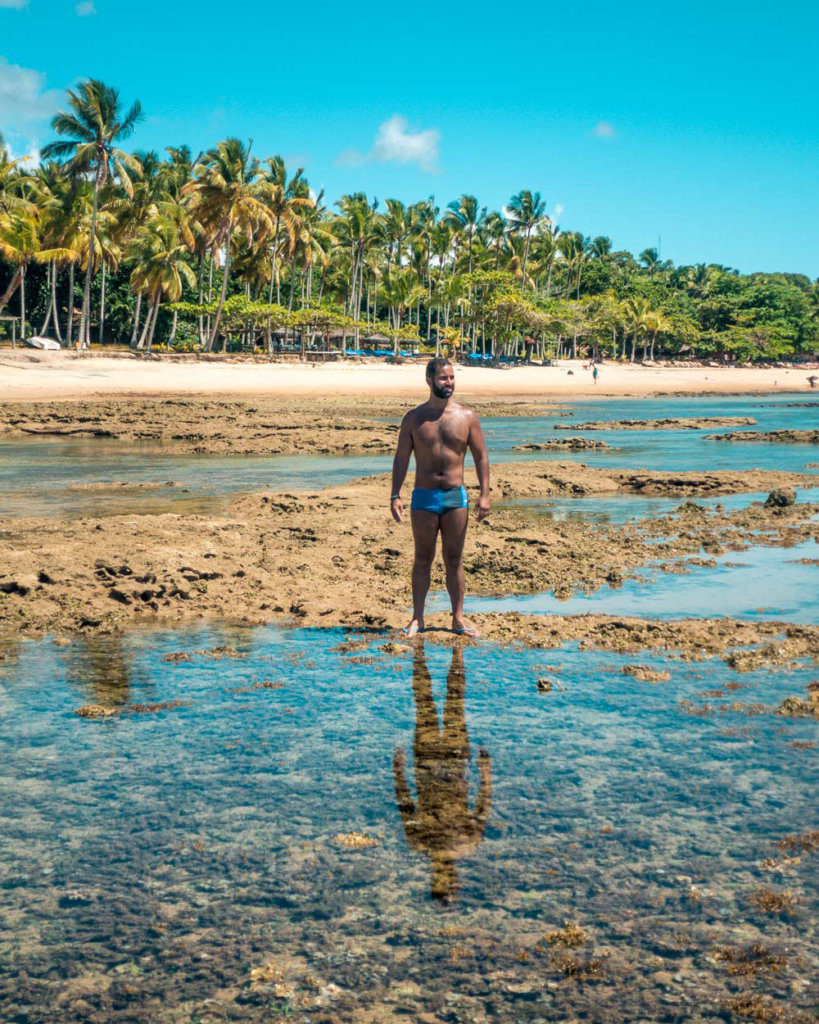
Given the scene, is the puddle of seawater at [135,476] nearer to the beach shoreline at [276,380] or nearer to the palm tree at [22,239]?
the beach shoreline at [276,380]

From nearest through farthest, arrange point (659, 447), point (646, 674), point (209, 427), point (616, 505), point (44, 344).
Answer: point (646, 674) → point (616, 505) → point (659, 447) → point (209, 427) → point (44, 344)

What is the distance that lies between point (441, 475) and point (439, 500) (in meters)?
0.16

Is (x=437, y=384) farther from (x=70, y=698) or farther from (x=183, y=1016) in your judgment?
(x=183, y=1016)

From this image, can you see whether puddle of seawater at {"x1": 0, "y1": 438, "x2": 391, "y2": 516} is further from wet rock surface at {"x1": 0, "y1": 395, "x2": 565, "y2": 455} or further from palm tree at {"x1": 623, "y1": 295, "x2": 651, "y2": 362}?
palm tree at {"x1": 623, "y1": 295, "x2": 651, "y2": 362}

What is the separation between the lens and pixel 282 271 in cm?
7162

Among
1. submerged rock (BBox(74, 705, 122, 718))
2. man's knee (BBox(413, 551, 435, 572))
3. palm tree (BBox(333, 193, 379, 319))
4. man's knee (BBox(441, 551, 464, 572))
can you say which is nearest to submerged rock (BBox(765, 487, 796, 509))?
man's knee (BBox(441, 551, 464, 572))

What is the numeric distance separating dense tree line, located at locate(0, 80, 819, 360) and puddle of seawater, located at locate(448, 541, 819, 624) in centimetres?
4172

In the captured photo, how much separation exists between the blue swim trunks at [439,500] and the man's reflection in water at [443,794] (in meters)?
1.41

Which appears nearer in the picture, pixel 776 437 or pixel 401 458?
pixel 401 458

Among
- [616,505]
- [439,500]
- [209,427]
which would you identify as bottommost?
[616,505]

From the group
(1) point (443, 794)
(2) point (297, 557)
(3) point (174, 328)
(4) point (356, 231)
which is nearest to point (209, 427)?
(2) point (297, 557)

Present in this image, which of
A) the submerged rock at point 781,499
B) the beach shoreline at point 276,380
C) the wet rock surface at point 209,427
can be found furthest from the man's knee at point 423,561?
the beach shoreline at point 276,380

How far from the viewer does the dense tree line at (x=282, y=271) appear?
49.8 m

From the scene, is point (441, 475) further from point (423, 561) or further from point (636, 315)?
point (636, 315)
